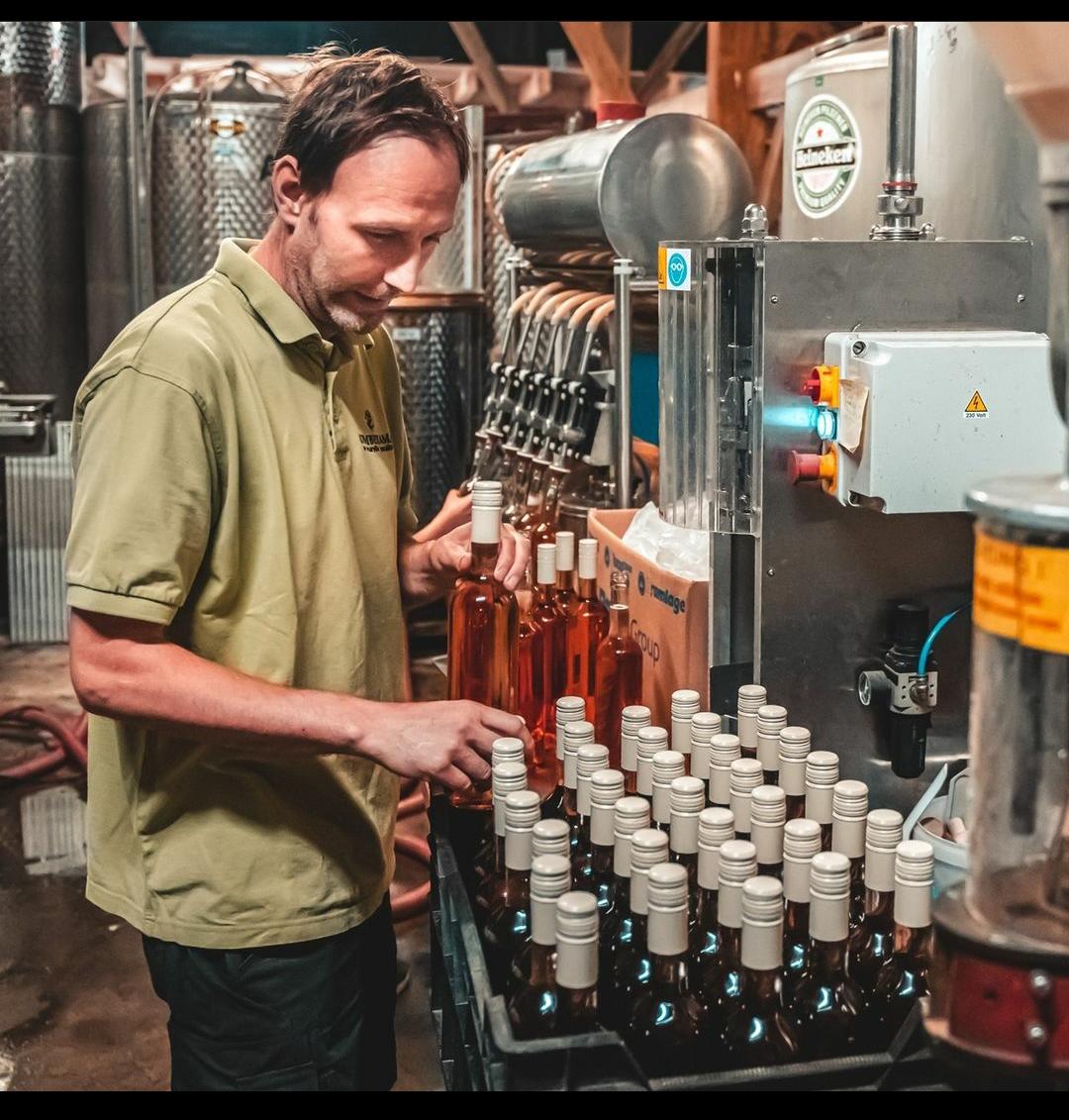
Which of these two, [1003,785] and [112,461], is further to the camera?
[112,461]

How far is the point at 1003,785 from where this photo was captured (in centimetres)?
97

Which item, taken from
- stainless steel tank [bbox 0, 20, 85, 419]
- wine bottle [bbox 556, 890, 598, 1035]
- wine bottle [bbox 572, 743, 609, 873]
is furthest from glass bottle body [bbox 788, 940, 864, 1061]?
stainless steel tank [bbox 0, 20, 85, 419]

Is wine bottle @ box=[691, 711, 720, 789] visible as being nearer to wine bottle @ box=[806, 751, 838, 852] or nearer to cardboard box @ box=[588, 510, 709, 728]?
wine bottle @ box=[806, 751, 838, 852]

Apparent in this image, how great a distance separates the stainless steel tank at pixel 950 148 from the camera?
2.00 m

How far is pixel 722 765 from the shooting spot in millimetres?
1691

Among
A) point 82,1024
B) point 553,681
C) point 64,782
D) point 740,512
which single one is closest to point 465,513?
point 553,681

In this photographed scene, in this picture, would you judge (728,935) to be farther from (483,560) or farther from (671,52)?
(671,52)

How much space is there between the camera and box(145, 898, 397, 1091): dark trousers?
1.80m

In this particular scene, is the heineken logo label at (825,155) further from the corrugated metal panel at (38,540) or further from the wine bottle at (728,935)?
the corrugated metal panel at (38,540)

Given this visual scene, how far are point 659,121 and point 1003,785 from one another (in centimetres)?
285

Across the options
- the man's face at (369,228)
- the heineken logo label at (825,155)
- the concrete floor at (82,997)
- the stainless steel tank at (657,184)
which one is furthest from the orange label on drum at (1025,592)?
→ the stainless steel tank at (657,184)
